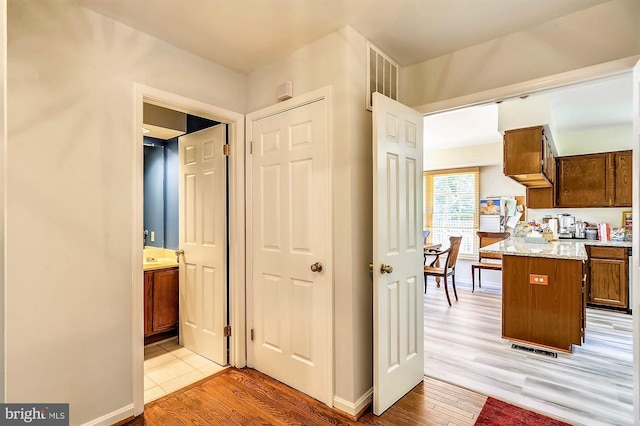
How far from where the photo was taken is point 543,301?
3.16 metres

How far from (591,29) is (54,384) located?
12.0 ft

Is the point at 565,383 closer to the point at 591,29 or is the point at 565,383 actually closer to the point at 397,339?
the point at 397,339


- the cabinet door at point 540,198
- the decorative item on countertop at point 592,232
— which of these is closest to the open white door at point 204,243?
the cabinet door at point 540,198

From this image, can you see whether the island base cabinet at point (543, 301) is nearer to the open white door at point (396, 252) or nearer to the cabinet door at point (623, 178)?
the open white door at point (396, 252)

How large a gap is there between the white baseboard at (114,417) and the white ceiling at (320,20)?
242 centimetres

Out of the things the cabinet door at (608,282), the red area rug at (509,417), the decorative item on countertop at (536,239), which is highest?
the decorative item on countertop at (536,239)

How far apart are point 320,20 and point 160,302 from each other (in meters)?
2.87

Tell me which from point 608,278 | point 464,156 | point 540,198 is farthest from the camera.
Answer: point 464,156

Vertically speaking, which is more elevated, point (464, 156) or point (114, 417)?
→ point (464, 156)

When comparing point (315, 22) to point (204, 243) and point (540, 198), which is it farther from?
point (540, 198)

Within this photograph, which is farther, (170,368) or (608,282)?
(608,282)

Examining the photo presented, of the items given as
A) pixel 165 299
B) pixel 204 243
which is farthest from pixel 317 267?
pixel 165 299

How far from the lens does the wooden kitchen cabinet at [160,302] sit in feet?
10.3

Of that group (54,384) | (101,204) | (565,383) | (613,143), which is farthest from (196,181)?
(613,143)
